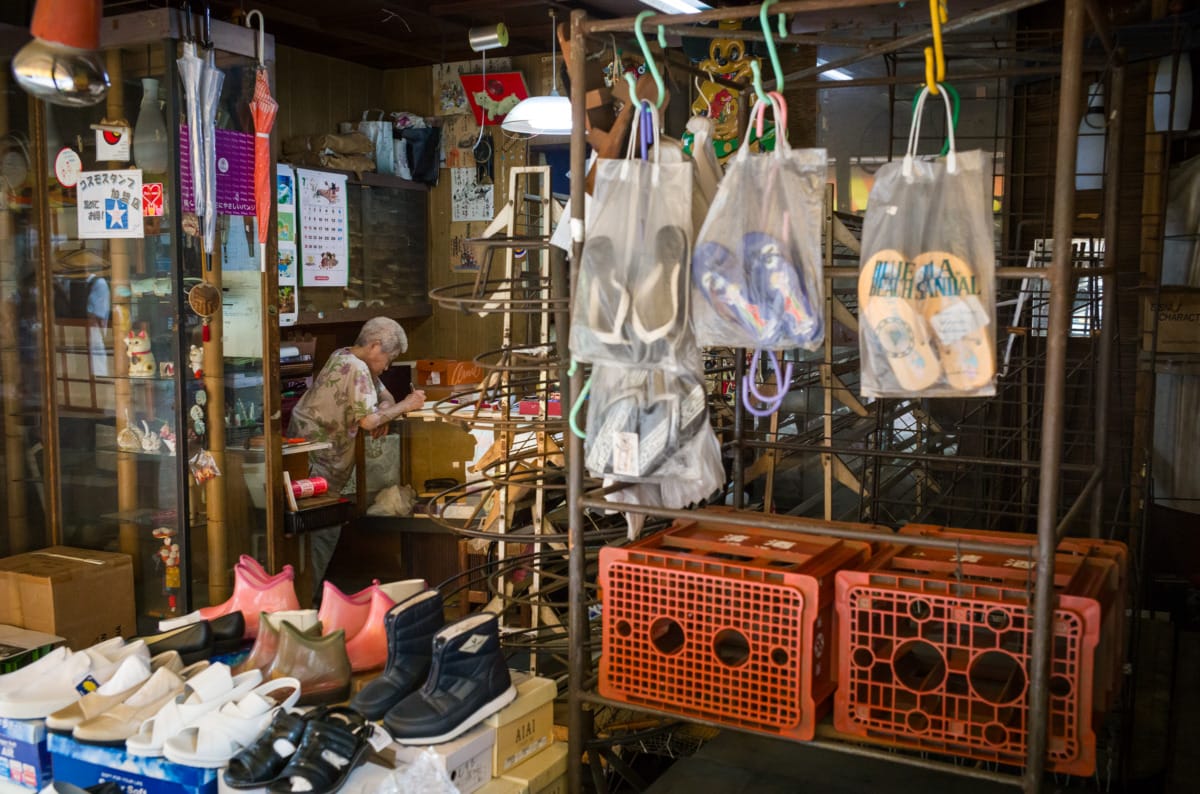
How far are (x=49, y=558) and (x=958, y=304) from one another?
400 cm

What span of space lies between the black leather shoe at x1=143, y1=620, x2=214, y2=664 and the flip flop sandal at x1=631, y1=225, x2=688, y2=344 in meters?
1.40

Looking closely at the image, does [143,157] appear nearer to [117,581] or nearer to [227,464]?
[227,464]

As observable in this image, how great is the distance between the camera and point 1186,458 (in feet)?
17.1

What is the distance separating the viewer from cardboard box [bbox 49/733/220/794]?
207 cm

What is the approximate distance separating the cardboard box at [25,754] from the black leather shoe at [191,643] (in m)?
0.33

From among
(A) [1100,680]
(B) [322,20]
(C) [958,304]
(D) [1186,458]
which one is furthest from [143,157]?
(D) [1186,458]

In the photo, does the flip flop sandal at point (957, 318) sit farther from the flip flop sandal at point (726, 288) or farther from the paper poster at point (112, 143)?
the paper poster at point (112, 143)

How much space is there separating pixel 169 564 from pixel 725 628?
3.18 m

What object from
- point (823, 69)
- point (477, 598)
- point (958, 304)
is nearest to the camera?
point (958, 304)

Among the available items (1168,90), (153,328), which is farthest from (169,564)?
(1168,90)

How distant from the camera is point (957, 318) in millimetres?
1868

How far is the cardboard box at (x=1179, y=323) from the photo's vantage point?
4.88 metres

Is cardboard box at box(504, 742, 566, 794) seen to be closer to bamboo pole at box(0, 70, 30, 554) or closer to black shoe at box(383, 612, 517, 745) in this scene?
black shoe at box(383, 612, 517, 745)

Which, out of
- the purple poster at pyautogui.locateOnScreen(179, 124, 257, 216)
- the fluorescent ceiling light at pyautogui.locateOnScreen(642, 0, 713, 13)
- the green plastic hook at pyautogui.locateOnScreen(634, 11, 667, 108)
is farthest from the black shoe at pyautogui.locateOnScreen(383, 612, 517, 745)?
the fluorescent ceiling light at pyautogui.locateOnScreen(642, 0, 713, 13)
